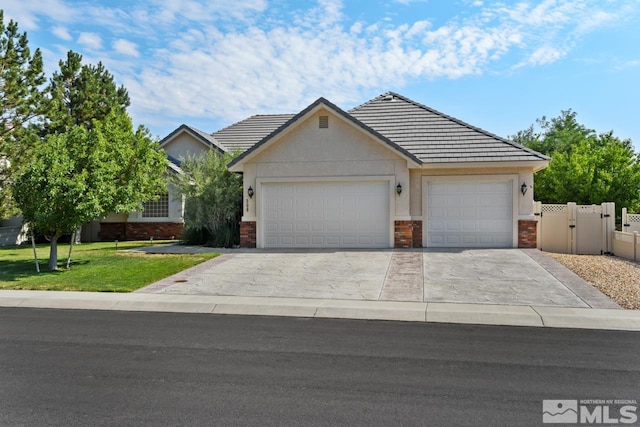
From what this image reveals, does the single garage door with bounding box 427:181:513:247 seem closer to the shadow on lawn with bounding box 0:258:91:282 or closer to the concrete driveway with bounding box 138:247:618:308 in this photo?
the concrete driveway with bounding box 138:247:618:308

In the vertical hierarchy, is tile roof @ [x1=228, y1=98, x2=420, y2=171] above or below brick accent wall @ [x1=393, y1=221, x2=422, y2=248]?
above

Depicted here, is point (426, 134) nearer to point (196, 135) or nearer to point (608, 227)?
point (608, 227)

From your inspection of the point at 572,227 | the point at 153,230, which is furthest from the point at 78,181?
the point at 572,227

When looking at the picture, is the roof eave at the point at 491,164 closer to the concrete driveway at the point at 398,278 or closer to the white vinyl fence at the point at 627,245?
the concrete driveway at the point at 398,278

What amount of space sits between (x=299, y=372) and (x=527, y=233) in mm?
13760

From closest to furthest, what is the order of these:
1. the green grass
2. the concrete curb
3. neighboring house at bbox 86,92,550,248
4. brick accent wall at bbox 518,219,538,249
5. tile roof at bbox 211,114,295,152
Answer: the concrete curb → the green grass → brick accent wall at bbox 518,219,538,249 → neighboring house at bbox 86,92,550,248 → tile roof at bbox 211,114,295,152

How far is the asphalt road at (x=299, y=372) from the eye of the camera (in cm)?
458

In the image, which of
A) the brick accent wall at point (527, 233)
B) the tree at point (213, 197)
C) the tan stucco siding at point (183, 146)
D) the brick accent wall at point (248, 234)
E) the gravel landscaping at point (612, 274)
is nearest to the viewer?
the gravel landscaping at point (612, 274)

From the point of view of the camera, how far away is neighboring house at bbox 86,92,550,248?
1722 cm

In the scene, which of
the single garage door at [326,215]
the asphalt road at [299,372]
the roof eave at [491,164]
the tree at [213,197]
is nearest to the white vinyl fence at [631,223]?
the roof eave at [491,164]

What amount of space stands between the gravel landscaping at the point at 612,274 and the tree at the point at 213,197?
468 inches

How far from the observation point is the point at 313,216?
1784cm

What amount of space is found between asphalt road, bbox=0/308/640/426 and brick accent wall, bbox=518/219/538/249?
9799 mm

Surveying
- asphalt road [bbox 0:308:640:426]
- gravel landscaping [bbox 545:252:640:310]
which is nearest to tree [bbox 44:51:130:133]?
asphalt road [bbox 0:308:640:426]
